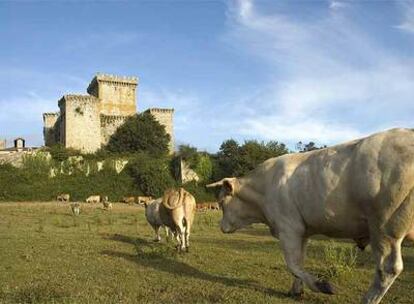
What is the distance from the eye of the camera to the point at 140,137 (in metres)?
74.6

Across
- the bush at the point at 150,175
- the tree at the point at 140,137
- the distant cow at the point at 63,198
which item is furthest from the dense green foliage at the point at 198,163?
the distant cow at the point at 63,198

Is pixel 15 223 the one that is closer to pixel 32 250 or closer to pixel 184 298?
pixel 32 250

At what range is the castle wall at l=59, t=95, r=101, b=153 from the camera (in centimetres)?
7431

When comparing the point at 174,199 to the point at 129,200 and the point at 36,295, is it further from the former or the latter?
the point at 129,200

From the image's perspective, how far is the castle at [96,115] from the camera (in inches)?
2936

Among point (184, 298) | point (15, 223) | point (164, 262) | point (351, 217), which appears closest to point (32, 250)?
point (164, 262)

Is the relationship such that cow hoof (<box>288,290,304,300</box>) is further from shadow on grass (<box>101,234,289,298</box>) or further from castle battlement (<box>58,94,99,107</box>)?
castle battlement (<box>58,94,99,107</box>)

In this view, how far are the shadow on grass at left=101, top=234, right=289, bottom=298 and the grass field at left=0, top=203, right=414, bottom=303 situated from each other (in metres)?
0.02

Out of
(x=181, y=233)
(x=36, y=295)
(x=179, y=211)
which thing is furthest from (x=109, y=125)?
(x=36, y=295)

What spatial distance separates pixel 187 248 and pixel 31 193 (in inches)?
1778

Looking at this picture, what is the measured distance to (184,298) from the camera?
8734 mm

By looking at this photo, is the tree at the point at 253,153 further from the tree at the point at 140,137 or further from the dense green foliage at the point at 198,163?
the tree at the point at 140,137

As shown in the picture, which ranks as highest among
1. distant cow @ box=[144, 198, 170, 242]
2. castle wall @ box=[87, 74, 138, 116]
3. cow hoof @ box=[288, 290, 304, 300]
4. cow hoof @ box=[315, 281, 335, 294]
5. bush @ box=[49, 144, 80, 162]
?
castle wall @ box=[87, 74, 138, 116]

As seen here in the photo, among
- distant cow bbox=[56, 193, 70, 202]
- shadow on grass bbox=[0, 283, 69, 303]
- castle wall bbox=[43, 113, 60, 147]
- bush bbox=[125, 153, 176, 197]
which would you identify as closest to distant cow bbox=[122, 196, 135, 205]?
bush bbox=[125, 153, 176, 197]
